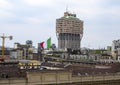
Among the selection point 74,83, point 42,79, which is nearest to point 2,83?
point 42,79

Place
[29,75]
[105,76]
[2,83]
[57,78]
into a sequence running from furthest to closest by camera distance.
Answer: [105,76]
[57,78]
[29,75]
[2,83]

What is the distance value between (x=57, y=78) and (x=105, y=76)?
1593 centimetres

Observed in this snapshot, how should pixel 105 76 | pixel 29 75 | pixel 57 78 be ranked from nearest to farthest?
pixel 29 75
pixel 57 78
pixel 105 76

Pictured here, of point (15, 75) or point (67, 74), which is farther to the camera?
point (67, 74)

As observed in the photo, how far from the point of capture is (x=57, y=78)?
2399 inches

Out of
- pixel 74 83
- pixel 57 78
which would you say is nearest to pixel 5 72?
pixel 57 78

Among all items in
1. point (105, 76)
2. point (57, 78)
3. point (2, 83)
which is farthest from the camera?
point (105, 76)

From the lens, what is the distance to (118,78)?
254 ft

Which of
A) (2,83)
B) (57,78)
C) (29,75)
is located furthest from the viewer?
(57,78)

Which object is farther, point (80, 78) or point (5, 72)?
point (80, 78)

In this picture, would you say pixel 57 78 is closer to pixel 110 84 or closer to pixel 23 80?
pixel 23 80

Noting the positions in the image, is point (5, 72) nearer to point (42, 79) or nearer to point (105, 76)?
point (42, 79)

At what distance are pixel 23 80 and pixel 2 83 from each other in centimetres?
422

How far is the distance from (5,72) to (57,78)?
946 cm
